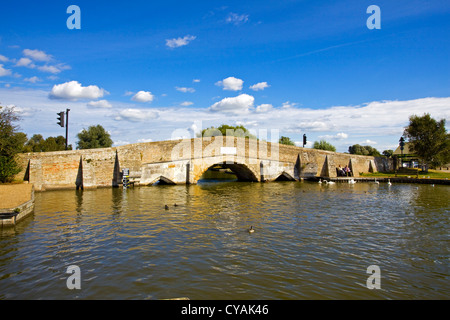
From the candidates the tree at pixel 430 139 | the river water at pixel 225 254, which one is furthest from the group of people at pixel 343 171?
the river water at pixel 225 254

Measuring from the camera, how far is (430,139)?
127 feet

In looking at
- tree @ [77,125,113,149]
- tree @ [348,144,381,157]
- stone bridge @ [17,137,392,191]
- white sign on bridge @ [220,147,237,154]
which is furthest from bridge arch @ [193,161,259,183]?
tree @ [348,144,381,157]

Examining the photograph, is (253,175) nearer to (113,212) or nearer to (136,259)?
(113,212)

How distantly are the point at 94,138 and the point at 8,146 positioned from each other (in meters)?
24.4

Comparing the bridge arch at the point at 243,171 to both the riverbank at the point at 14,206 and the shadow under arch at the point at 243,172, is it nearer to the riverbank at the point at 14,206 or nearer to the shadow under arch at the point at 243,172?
the shadow under arch at the point at 243,172

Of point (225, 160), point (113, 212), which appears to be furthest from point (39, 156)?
point (225, 160)

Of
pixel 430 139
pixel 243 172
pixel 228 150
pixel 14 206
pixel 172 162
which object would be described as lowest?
pixel 14 206

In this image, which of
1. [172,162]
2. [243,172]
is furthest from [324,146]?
[172,162]

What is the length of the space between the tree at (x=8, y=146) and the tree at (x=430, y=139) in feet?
157

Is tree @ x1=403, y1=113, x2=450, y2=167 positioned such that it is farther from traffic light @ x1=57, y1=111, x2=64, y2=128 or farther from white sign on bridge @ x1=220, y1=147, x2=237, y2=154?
traffic light @ x1=57, y1=111, x2=64, y2=128

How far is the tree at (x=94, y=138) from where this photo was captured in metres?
44.1

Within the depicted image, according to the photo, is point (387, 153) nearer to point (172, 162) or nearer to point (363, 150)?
point (363, 150)

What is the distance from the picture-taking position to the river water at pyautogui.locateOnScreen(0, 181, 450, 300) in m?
6.28

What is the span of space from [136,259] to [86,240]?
9.70ft
